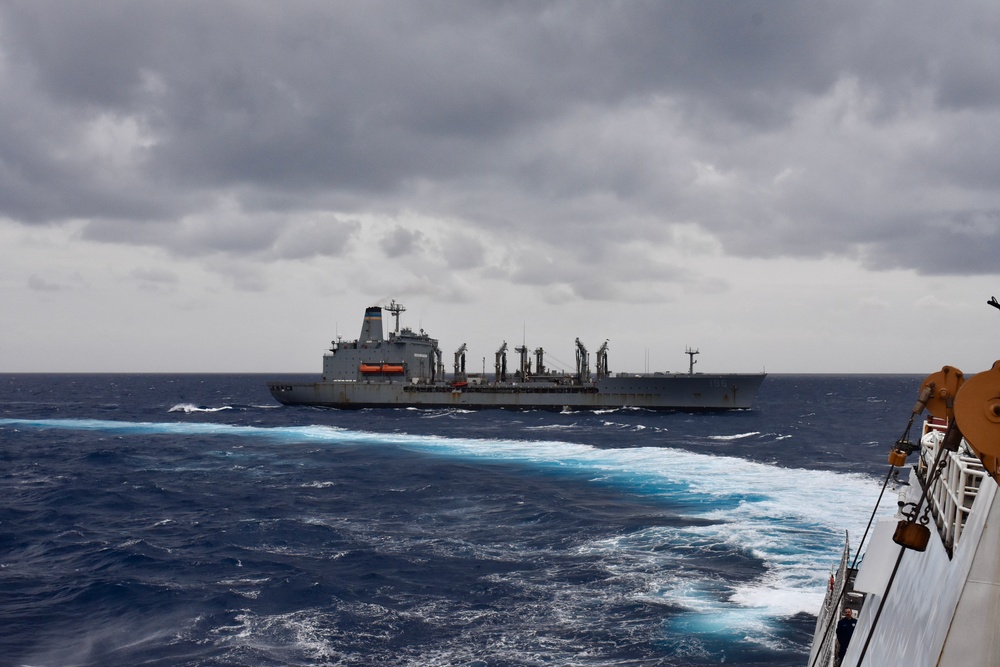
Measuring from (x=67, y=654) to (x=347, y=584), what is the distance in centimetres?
707

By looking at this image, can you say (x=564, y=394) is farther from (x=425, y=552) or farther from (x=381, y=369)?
(x=425, y=552)

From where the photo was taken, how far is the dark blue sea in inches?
622

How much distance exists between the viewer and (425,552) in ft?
74.9

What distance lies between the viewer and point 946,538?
7406mm

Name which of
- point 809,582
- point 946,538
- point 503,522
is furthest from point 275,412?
point 946,538

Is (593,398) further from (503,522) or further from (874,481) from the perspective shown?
(503,522)

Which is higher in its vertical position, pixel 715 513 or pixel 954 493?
pixel 954 493

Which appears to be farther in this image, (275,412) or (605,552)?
(275,412)

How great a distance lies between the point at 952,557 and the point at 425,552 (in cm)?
1829

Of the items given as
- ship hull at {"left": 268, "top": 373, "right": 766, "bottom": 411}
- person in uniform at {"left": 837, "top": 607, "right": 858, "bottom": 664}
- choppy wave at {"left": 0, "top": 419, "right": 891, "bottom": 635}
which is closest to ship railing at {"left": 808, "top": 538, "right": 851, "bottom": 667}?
person in uniform at {"left": 837, "top": 607, "right": 858, "bottom": 664}

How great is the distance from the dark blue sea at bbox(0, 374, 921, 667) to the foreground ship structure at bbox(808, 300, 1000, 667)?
24.5 ft

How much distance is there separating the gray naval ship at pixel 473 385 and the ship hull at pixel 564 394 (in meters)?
0.12

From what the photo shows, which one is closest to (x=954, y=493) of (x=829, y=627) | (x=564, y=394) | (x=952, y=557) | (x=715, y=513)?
(x=952, y=557)

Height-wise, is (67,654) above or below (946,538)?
below
